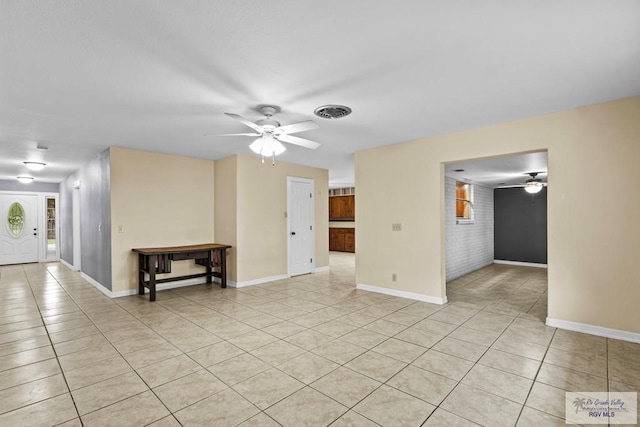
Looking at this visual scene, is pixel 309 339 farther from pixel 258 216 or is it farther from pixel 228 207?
pixel 228 207

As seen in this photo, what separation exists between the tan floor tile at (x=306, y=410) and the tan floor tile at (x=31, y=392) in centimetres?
164

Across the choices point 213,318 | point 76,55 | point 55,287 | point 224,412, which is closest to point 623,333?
point 224,412

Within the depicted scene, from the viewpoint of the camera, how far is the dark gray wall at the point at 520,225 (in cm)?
788

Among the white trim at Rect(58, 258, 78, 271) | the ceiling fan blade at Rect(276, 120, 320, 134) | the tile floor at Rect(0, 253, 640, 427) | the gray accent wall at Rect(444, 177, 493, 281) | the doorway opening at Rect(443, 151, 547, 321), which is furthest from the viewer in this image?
the white trim at Rect(58, 258, 78, 271)

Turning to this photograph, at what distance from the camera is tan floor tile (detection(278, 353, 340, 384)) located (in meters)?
2.47

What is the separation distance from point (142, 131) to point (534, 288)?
673cm

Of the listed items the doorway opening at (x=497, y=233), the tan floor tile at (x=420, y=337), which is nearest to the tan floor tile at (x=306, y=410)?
the tan floor tile at (x=420, y=337)

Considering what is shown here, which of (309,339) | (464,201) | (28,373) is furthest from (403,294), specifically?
(28,373)

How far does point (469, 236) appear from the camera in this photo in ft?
23.0

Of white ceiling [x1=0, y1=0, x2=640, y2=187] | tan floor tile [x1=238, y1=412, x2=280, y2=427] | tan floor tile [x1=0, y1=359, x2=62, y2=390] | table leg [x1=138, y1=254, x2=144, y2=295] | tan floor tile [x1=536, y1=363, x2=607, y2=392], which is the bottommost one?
tan floor tile [x1=536, y1=363, x2=607, y2=392]

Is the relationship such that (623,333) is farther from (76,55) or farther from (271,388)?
(76,55)

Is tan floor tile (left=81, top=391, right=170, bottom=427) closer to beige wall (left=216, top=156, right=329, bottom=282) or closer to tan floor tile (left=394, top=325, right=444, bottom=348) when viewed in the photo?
tan floor tile (left=394, top=325, right=444, bottom=348)

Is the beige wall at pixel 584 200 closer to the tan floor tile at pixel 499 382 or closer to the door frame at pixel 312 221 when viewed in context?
the tan floor tile at pixel 499 382

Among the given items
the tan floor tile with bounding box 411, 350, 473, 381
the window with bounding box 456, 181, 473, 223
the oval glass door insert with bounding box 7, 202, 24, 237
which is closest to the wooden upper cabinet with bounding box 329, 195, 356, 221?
the window with bounding box 456, 181, 473, 223
